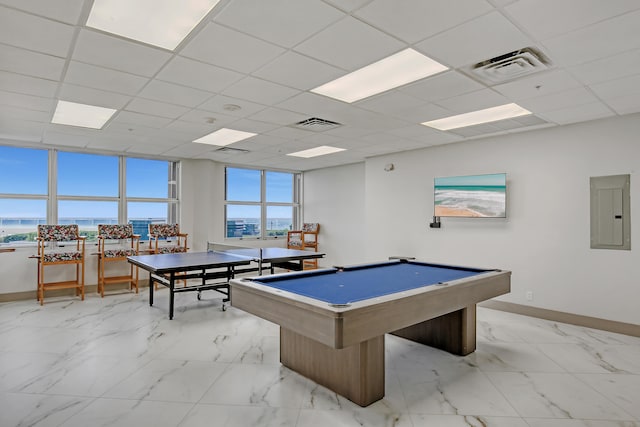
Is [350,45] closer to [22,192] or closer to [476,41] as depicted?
[476,41]

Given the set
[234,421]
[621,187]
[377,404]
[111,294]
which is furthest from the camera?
[111,294]

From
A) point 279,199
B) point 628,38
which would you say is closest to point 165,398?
point 628,38

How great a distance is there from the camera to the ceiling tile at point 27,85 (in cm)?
309

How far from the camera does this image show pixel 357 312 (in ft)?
6.67

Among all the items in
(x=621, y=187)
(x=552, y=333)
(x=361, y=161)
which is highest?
(x=361, y=161)

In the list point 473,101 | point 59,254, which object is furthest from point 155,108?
point 473,101

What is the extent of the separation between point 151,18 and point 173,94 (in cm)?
133

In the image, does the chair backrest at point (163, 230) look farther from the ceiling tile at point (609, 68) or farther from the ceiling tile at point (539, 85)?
the ceiling tile at point (609, 68)

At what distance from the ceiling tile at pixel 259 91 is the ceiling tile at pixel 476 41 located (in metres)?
1.37

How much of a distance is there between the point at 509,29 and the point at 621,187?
2960 mm

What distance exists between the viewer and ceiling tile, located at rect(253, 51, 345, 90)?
2.77 m

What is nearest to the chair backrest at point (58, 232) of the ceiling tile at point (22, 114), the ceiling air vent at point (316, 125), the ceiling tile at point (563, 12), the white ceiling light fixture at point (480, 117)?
the ceiling tile at point (22, 114)

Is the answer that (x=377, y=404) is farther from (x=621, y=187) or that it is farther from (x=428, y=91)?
(x=621, y=187)

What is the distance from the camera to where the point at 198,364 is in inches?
125
